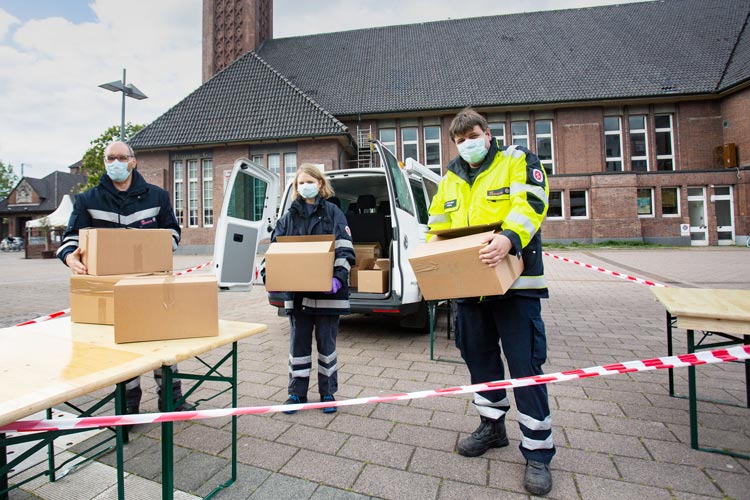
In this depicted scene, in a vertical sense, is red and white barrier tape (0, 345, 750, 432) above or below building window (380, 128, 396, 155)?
below

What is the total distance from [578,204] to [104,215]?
24783 mm

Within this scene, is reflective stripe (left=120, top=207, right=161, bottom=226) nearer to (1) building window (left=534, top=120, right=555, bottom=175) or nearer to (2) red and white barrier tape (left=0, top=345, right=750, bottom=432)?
(2) red and white barrier tape (left=0, top=345, right=750, bottom=432)

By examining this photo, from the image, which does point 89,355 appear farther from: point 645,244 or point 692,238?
point 692,238

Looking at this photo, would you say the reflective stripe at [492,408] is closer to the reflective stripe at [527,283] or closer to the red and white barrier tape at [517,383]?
the red and white barrier tape at [517,383]

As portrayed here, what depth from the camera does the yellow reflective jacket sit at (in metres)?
1.97

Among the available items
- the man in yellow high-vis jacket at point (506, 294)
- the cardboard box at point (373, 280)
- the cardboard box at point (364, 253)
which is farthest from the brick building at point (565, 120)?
the man in yellow high-vis jacket at point (506, 294)

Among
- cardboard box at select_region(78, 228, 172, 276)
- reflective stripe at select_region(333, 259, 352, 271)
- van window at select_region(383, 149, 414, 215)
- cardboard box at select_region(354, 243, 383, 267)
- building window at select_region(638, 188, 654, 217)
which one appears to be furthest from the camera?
building window at select_region(638, 188, 654, 217)

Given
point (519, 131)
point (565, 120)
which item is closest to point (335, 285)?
point (519, 131)

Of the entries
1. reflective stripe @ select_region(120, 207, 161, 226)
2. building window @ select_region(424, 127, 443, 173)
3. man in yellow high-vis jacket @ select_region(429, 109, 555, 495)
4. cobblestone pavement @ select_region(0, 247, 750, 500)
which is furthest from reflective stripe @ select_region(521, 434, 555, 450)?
building window @ select_region(424, 127, 443, 173)

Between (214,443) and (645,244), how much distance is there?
25.2 metres

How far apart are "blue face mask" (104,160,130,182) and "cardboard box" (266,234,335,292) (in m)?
1.19

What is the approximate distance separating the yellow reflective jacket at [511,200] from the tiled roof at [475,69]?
746 inches

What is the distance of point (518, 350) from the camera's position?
2.10m

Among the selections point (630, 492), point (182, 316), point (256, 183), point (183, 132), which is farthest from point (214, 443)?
point (183, 132)
